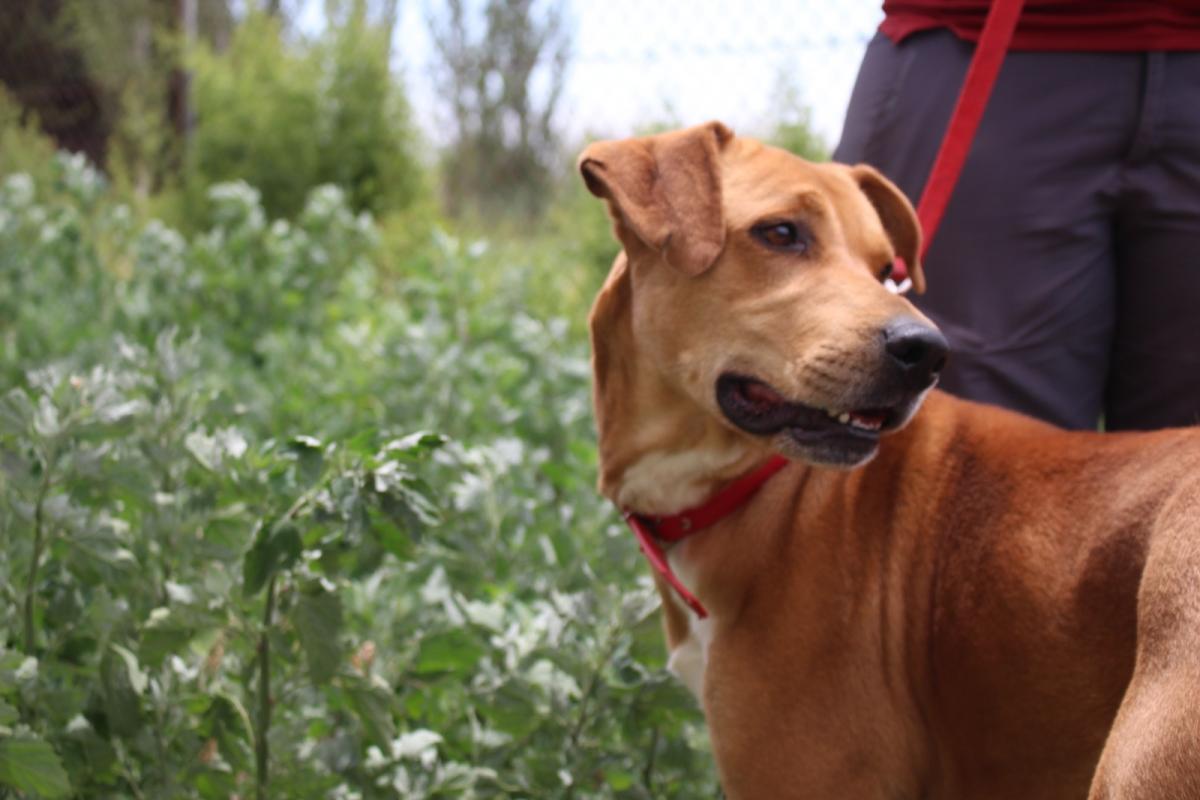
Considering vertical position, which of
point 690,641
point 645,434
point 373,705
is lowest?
point 373,705

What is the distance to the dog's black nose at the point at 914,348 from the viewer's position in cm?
244

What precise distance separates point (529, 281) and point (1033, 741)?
15.6 ft

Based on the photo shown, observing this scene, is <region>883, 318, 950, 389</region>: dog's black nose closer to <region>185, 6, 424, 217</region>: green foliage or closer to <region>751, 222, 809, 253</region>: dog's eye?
<region>751, 222, 809, 253</region>: dog's eye

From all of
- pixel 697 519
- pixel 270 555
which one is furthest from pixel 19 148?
pixel 697 519

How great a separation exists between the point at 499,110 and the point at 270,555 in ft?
25.2

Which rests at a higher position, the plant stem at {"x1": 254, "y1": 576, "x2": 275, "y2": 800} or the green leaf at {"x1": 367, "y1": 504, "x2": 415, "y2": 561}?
the green leaf at {"x1": 367, "y1": 504, "x2": 415, "y2": 561}

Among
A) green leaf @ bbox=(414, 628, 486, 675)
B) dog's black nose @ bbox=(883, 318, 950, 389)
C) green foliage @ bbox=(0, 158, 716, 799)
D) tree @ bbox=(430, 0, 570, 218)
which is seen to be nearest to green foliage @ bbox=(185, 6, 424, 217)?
tree @ bbox=(430, 0, 570, 218)

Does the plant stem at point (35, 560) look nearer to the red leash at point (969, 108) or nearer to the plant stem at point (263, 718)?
the plant stem at point (263, 718)

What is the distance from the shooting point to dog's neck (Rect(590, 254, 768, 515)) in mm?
2775

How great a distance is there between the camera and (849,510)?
2.63 m

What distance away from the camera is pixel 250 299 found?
6.04m

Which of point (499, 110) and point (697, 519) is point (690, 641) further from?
point (499, 110)

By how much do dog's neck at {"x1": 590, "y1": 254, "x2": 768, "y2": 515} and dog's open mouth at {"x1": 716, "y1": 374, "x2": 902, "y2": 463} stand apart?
0.11 m

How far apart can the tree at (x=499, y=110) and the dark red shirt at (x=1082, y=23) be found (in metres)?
5.92
